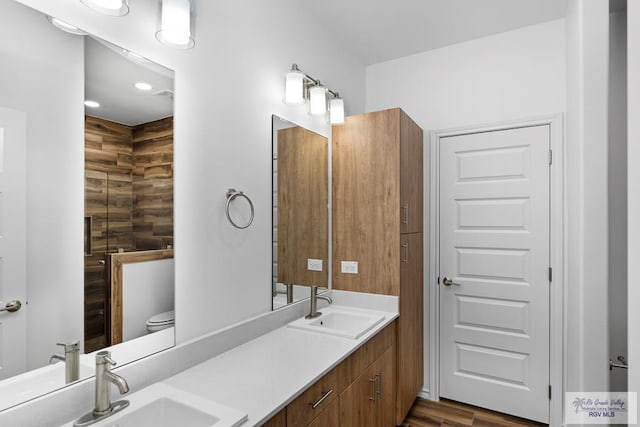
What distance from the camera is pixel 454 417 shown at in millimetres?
2480

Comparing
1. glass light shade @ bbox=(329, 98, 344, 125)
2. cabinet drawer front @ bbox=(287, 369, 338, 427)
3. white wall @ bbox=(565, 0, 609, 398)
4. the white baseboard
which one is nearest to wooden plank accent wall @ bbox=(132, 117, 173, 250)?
cabinet drawer front @ bbox=(287, 369, 338, 427)

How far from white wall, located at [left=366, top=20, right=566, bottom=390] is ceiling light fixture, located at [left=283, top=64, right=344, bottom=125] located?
0.76 meters

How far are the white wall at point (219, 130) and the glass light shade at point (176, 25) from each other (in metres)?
0.04

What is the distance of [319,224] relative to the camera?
235 centimetres

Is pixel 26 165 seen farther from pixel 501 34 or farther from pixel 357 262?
pixel 501 34

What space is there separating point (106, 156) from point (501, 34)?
271 centimetres

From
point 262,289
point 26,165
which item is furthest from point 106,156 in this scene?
point 262,289

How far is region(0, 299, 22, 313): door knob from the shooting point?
3.12 ft

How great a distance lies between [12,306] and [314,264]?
1584mm

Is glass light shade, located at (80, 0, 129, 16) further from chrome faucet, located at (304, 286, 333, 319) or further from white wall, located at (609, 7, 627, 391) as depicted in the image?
white wall, located at (609, 7, 627, 391)

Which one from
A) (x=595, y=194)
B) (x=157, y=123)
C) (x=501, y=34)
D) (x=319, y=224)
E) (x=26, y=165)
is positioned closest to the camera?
(x=26, y=165)

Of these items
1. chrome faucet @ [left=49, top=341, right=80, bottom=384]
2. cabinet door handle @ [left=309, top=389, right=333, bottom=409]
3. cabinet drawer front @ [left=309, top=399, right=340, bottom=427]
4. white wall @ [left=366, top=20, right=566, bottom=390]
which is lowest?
cabinet drawer front @ [left=309, top=399, right=340, bottom=427]

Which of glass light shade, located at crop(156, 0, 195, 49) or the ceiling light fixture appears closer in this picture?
glass light shade, located at crop(156, 0, 195, 49)

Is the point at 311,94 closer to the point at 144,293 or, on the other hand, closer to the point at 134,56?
the point at 134,56
